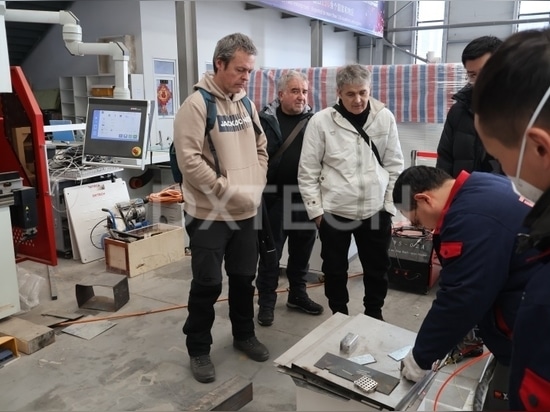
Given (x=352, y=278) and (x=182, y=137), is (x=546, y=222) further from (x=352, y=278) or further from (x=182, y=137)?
(x=352, y=278)

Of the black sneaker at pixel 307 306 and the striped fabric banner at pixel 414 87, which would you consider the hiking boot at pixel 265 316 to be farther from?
the striped fabric banner at pixel 414 87

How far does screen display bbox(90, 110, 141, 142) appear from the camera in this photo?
156 inches

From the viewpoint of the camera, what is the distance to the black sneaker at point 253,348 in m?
2.51

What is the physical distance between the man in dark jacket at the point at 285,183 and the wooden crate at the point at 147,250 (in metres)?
1.33

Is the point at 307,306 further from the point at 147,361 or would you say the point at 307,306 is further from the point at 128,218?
the point at 128,218

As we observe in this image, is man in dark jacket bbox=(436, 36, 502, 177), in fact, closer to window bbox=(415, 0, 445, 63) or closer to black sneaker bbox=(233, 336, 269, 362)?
black sneaker bbox=(233, 336, 269, 362)

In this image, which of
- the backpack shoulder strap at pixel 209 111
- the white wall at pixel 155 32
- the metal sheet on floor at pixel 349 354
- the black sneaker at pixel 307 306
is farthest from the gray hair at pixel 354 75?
the white wall at pixel 155 32

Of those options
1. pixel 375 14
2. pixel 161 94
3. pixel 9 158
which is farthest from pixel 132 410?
pixel 375 14

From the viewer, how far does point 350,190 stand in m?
2.42

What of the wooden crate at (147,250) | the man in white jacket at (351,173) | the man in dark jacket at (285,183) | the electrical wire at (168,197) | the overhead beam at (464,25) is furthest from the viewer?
the overhead beam at (464,25)

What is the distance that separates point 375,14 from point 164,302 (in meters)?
8.62

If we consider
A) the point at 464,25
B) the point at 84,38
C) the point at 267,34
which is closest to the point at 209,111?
the point at 84,38

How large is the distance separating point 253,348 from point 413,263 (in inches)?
55.4

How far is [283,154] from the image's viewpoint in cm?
275
